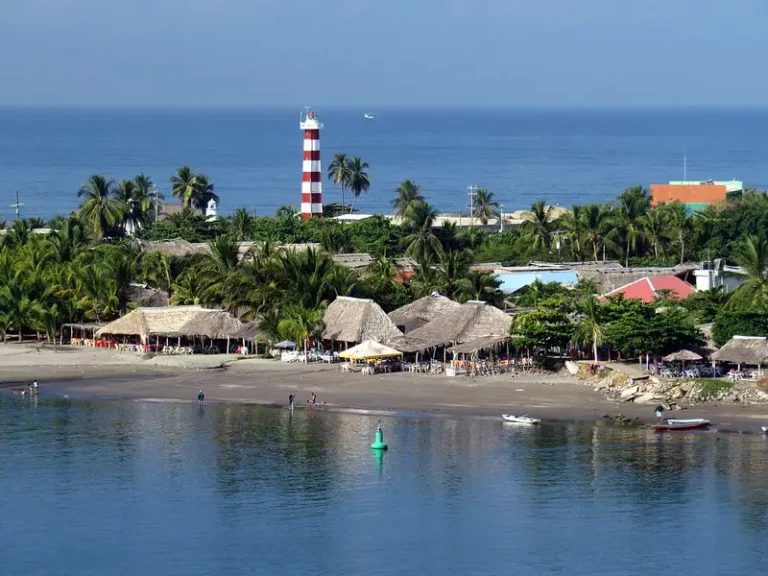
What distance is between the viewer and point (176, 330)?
59406mm

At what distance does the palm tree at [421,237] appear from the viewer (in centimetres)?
7275

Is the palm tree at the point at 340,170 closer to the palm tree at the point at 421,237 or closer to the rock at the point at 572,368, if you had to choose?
the palm tree at the point at 421,237

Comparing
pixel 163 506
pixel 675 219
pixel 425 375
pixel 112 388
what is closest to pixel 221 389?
pixel 112 388

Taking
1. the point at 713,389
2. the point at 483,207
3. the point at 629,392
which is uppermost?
the point at 483,207

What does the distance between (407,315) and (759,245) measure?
1339 centimetres

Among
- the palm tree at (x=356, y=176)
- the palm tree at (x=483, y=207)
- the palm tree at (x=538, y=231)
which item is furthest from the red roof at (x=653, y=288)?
the palm tree at (x=356, y=176)

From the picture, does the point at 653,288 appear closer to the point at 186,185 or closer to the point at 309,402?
the point at 309,402

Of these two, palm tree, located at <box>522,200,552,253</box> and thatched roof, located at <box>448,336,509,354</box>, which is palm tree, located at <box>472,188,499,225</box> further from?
thatched roof, located at <box>448,336,509,354</box>

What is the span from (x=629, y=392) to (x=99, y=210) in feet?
143

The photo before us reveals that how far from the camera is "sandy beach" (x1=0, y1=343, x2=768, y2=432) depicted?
4747cm

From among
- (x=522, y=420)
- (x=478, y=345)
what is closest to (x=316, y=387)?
(x=478, y=345)

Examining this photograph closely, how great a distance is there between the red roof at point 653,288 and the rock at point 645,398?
39.5 ft

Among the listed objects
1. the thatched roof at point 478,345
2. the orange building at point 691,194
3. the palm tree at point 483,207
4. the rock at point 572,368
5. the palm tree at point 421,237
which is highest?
the orange building at point 691,194

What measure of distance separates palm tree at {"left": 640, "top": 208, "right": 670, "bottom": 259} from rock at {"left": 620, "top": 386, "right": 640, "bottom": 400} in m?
30.0
